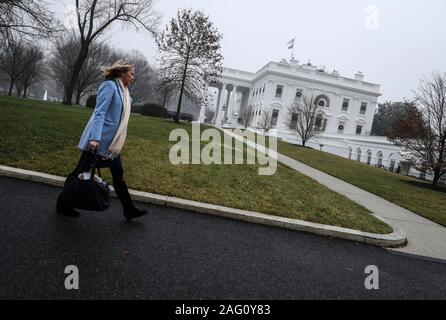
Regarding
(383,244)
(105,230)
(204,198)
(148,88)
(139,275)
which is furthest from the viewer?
(148,88)

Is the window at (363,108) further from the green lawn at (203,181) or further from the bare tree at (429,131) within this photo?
the green lawn at (203,181)

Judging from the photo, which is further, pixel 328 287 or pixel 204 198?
pixel 204 198

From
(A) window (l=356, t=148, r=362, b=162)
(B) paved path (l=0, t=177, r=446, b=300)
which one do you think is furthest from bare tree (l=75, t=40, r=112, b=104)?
(B) paved path (l=0, t=177, r=446, b=300)

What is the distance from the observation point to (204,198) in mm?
6125

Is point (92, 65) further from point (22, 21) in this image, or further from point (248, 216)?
point (248, 216)

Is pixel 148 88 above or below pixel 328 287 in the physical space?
above

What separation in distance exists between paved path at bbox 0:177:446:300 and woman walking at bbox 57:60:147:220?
0.60 m

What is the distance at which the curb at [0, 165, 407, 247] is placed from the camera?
5.45m

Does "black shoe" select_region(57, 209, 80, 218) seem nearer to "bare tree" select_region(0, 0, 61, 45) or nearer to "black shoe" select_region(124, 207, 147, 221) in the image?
"black shoe" select_region(124, 207, 147, 221)

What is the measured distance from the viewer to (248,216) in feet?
18.1
